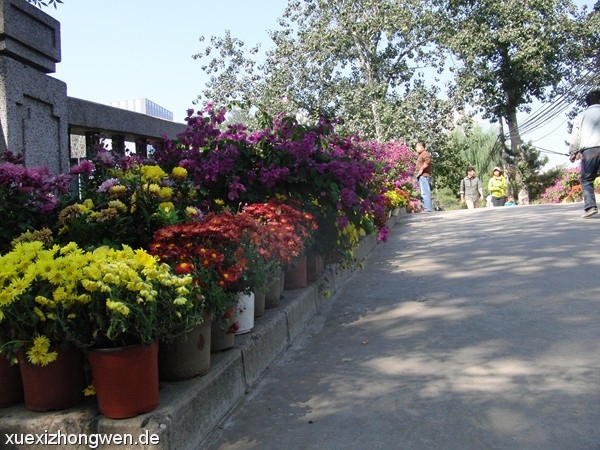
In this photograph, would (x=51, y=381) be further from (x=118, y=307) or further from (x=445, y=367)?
(x=445, y=367)

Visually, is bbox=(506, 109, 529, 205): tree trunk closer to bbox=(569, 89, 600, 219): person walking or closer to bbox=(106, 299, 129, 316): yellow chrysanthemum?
bbox=(569, 89, 600, 219): person walking

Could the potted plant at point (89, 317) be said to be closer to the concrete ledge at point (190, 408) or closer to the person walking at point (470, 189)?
the concrete ledge at point (190, 408)

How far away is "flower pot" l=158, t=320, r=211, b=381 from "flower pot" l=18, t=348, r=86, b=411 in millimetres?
405

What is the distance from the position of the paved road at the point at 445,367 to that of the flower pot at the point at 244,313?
0.32 metres

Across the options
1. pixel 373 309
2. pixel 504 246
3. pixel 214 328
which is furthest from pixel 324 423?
pixel 504 246

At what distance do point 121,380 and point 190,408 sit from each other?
38 centimetres

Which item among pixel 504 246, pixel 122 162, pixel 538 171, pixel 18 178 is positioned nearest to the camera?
pixel 18 178

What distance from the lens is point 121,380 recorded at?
227cm

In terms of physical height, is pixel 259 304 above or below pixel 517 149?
below

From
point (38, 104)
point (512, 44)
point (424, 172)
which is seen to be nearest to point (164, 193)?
point (38, 104)

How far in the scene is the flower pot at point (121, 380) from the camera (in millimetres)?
2270

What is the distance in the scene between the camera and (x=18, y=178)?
3.09 metres

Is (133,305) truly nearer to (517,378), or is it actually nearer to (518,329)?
(517,378)

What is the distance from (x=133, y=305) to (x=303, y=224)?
2.38 metres
